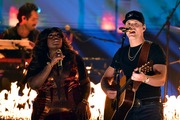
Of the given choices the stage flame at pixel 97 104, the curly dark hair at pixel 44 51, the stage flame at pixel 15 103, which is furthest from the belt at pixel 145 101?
the stage flame at pixel 15 103

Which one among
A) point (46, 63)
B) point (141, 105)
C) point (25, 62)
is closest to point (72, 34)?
point (25, 62)

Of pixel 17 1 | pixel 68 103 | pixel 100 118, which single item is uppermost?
pixel 17 1

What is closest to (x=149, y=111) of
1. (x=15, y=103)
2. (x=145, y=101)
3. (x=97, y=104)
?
(x=145, y=101)

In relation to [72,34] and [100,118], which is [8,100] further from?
[72,34]

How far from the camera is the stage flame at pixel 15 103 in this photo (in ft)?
21.1

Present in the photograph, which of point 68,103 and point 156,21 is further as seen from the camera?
point 156,21

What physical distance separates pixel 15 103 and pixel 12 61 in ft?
4.05

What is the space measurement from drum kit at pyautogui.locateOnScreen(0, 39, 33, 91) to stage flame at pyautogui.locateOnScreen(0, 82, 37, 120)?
47 cm

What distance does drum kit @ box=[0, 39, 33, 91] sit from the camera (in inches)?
269

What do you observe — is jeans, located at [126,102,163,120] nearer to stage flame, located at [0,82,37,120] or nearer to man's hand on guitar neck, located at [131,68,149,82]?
man's hand on guitar neck, located at [131,68,149,82]

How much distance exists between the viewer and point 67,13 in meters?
11.0

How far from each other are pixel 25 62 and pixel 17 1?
3.87 metres

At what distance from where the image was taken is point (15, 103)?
6.61 metres

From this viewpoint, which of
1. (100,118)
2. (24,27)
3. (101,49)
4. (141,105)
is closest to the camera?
(141,105)
